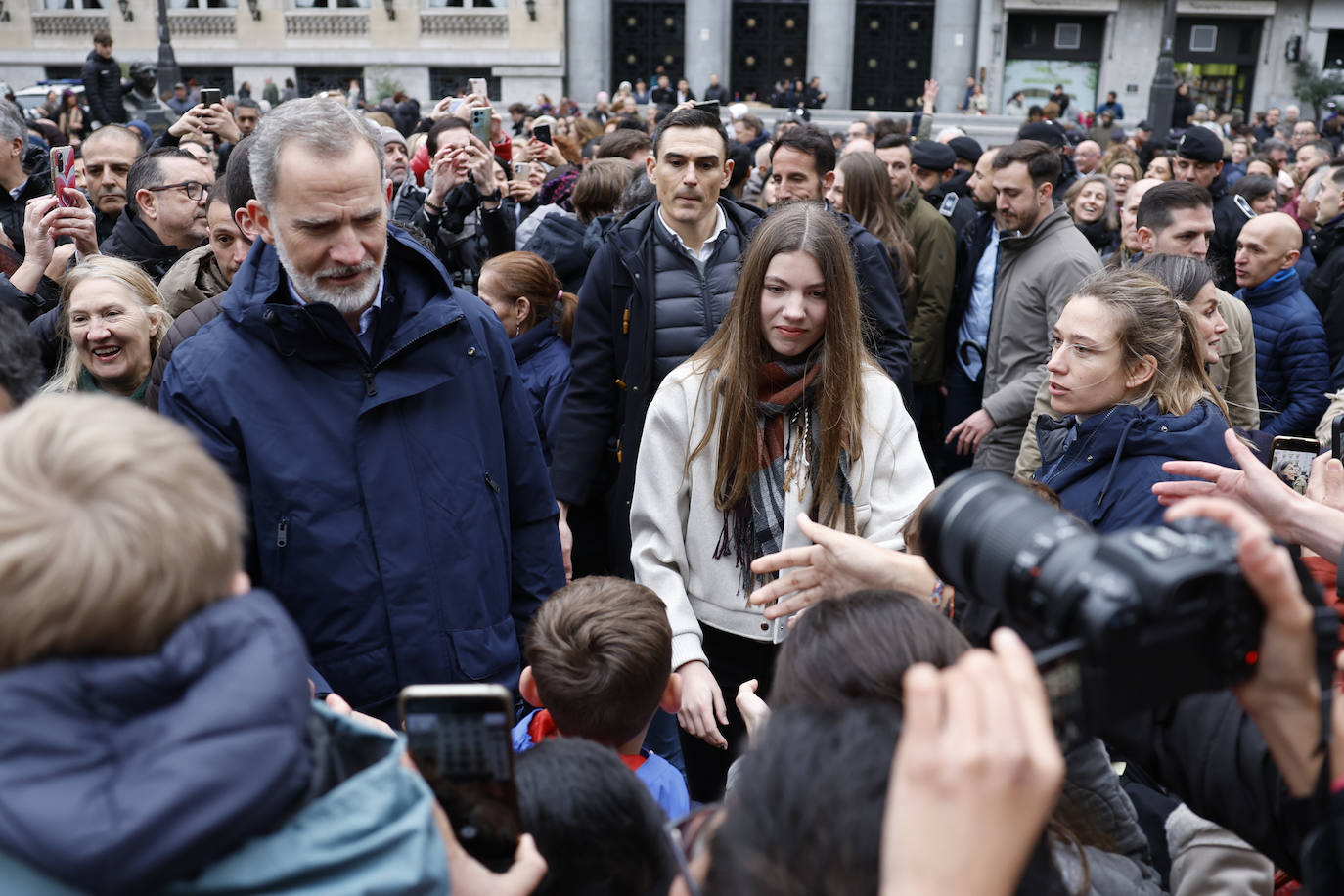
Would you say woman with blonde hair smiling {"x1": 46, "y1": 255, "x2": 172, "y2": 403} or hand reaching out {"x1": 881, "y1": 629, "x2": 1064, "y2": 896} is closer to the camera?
hand reaching out {"x1": 881, "y1": 629, "x2": 1064, "y2": 896}

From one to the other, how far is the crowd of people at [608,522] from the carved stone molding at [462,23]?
1021 inches

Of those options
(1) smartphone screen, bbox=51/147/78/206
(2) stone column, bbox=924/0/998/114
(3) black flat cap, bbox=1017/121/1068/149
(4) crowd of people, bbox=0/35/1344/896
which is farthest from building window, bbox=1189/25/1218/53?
(1) smartphone screen, bbox=51/147/78/206

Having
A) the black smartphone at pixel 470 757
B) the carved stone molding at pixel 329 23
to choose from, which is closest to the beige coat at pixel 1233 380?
the black smartphone at pixel 470 757

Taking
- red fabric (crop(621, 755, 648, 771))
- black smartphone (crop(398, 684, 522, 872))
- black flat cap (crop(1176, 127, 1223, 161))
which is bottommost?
red fabric (crop(621, 755, 648, 771))

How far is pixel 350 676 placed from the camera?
2344 millimetres

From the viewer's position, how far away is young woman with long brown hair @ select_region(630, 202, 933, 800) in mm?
2717

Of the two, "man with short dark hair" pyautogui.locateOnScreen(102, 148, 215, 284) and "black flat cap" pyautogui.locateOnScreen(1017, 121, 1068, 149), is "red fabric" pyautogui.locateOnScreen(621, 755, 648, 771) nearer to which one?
"man with short dark hair" pyautogui.locateOnScreen(102, 148, 215, 284)

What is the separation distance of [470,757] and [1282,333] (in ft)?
A: 15.1

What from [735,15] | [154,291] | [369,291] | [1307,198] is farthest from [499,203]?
[735,15]

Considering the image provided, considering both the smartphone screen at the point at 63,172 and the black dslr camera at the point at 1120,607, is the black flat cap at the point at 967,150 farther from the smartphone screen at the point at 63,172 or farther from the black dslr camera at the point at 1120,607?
the black dslr camera at the point at 1120,607

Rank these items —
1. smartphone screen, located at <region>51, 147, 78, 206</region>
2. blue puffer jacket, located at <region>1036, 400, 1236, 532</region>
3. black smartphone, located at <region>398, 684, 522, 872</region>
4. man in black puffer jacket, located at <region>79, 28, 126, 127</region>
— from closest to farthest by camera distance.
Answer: black smartphone, located at <region>398, 684, 522, 872</region> < blue puffer jacket, located at <region>1036, 400, 1236, 532</region> < smartphone screen, located at <region>51, 147, 78, 206</region> < man in black puffer jacket, located at <region>79, 28, 126, 127</region>

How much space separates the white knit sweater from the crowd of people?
1 centimetres

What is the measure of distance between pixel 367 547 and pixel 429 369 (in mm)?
410

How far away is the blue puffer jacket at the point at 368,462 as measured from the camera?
2.26 metres
